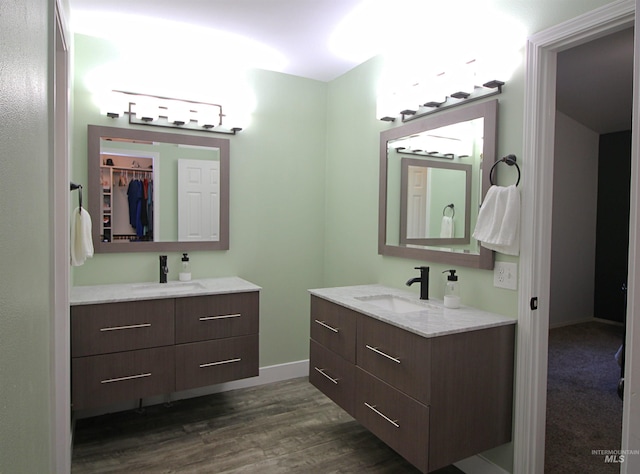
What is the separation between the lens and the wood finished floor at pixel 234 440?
90.6 inches

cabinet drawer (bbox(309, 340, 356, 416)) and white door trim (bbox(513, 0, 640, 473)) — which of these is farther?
cabinet drawer (bbox(309, 340, 356, 416))

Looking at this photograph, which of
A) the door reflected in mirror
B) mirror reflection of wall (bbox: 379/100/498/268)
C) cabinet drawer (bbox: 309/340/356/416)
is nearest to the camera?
mirror reflection of wall (bbox: 379/100/498/268)

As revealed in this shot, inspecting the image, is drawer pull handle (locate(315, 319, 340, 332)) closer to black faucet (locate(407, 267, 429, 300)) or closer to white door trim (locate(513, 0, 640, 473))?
black faucet (locate(407, 267, 429, 300))

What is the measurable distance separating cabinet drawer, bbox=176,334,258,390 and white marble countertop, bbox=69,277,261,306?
1.08 ft

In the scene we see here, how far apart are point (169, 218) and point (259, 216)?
706 millimetres

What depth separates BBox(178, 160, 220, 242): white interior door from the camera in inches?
122

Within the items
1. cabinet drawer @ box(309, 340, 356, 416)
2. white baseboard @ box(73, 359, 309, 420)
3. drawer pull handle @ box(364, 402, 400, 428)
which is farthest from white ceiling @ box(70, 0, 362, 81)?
white baseboard @ box(73, 359, 309, 420)

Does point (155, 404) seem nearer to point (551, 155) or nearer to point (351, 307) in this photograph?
point (351, 307)

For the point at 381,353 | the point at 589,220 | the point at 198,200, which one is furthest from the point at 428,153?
the point at 589,220

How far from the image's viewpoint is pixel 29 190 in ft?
3.45

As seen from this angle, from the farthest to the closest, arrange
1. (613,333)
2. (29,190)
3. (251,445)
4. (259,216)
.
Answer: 1. (613,333)
2. (259,216)
3. (251,445)
4. (29,190)

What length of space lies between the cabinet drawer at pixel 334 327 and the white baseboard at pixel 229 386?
0.90 m

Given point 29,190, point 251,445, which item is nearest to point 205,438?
point 251,445

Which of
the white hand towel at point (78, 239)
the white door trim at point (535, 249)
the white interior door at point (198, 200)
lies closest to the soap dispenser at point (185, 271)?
the white interior door at point (198, 200)
